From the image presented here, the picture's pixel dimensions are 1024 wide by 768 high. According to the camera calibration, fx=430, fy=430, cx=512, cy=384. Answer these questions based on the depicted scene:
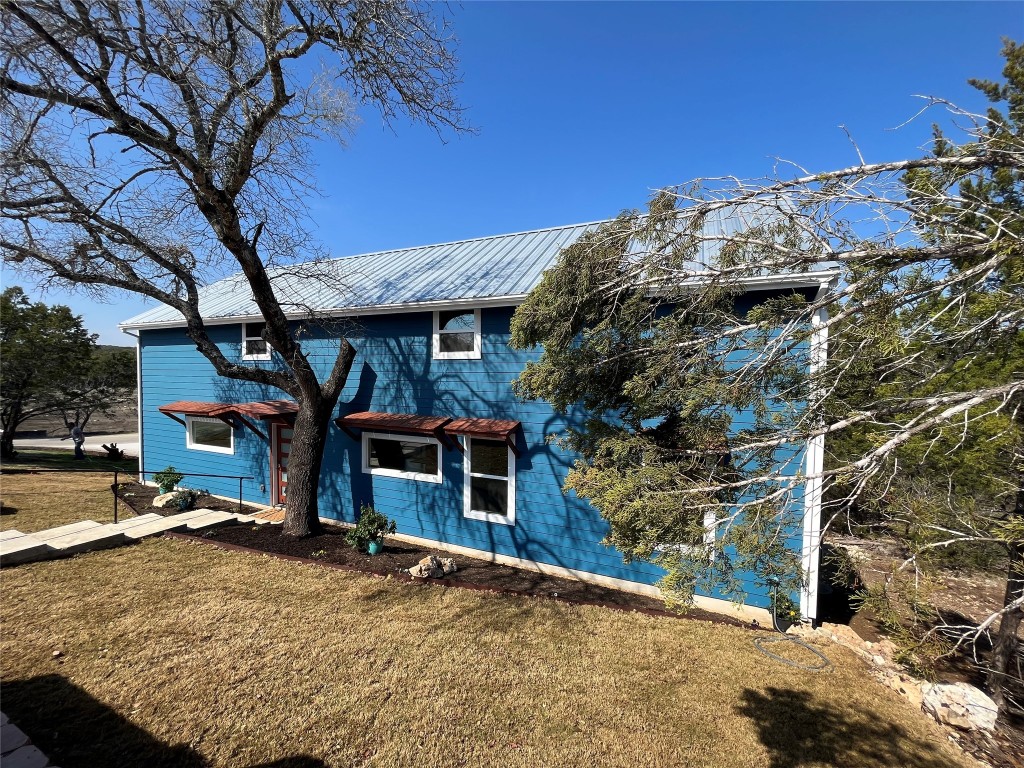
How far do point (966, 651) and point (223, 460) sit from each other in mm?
14703

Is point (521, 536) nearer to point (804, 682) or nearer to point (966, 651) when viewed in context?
point (804, 682)

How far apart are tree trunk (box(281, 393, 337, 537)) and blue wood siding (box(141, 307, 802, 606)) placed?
0.87m

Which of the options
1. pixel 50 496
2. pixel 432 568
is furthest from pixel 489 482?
pixel 50 496

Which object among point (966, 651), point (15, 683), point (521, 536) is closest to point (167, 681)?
point (15, 683)

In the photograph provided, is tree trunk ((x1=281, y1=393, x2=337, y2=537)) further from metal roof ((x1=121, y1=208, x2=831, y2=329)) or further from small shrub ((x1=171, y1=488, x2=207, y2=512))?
small shrub ((x1=171, y1=488, x2=207, y2=512))

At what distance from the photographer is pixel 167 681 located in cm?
412

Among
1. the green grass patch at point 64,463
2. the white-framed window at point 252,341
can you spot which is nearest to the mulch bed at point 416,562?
the white-framed window at point 252,341

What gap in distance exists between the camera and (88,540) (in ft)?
24.0

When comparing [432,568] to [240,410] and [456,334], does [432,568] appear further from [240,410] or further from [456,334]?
[240,410]

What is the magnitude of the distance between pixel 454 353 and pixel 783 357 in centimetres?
562

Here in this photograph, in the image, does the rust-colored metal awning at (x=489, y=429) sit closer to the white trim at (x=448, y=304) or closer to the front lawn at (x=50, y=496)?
the white trim at (x=448, y=304)

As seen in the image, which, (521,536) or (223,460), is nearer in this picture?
(521,536)

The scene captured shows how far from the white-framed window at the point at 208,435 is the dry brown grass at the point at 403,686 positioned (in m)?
5.26

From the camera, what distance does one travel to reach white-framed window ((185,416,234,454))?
11.2 metres
